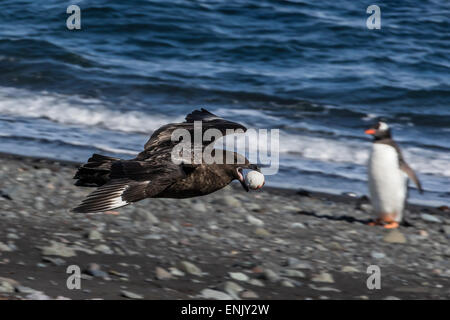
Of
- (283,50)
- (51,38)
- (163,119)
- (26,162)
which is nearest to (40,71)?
(51,38)

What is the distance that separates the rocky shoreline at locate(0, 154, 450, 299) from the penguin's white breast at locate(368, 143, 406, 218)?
28 centimetres

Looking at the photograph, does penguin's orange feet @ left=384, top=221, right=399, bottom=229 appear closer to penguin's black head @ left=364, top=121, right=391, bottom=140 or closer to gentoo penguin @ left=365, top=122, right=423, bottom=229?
gentoo penguin @ left=365, top=122, right=423, bottom=229

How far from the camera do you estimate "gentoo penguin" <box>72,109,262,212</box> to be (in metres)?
5.01

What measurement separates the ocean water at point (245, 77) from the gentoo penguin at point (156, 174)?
11.8 ft

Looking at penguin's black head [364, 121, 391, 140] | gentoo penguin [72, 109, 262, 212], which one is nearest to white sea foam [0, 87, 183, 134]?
penguin's black head [364, 121, 391, 140]

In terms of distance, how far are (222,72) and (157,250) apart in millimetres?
11316

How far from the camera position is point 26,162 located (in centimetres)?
950

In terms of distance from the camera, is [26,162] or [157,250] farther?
[26,162]

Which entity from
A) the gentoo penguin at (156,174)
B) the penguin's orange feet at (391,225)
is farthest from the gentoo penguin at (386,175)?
the gentoo penguin at (156,174)

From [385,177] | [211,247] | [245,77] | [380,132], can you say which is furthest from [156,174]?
[245,77]

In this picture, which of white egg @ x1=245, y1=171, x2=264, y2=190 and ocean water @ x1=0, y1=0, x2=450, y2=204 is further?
ocean water @ x1=0, y1=0, x2=450, y2=204

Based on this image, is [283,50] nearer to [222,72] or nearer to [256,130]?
[222,72]

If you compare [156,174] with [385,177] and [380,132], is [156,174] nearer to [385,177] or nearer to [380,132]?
[385,177]

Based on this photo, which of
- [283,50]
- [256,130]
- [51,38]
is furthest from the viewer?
[51,38]
